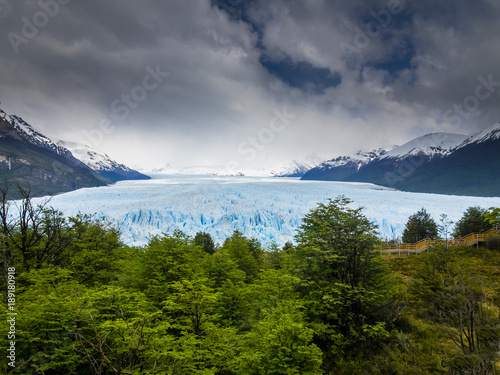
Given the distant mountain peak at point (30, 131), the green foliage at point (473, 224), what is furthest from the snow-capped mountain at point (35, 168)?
the green foliage at point (473, 224)

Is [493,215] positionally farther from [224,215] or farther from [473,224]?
[224,215]

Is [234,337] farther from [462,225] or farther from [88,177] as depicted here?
[88,177]

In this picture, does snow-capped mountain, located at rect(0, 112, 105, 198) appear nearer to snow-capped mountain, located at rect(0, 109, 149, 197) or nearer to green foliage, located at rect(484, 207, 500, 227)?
snow-capped mountain, located at rect(0, 109, 149, 197)

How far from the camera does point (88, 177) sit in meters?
139

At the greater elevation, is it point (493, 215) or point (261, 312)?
point (493, 215)

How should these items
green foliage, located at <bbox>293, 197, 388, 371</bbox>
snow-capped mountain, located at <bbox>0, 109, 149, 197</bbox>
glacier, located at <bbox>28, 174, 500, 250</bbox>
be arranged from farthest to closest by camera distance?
snow-capped mountain, located at <bbox>0, 109, 149, 197</bbox> < glacier, located at <bbox>28, 174, 500, 250</bbox> < green foliage, located at <bbox>293, 197, 388, 371</bbox>

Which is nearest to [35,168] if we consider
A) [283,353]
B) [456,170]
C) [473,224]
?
[283,353]

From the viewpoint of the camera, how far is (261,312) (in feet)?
A: 32.4

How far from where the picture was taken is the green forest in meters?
6.38

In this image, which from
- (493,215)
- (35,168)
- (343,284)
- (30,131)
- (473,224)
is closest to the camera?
(493,215)

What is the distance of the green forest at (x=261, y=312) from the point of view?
6379 mm

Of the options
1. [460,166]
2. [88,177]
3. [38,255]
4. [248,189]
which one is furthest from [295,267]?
[460,166]

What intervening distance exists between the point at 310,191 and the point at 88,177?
138188mm

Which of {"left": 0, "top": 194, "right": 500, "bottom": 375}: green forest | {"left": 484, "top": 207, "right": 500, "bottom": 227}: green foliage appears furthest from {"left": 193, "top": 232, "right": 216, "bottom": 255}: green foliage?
{"left": 484, "top": 207, "right": 500, "bottom": 227}: green foliage
